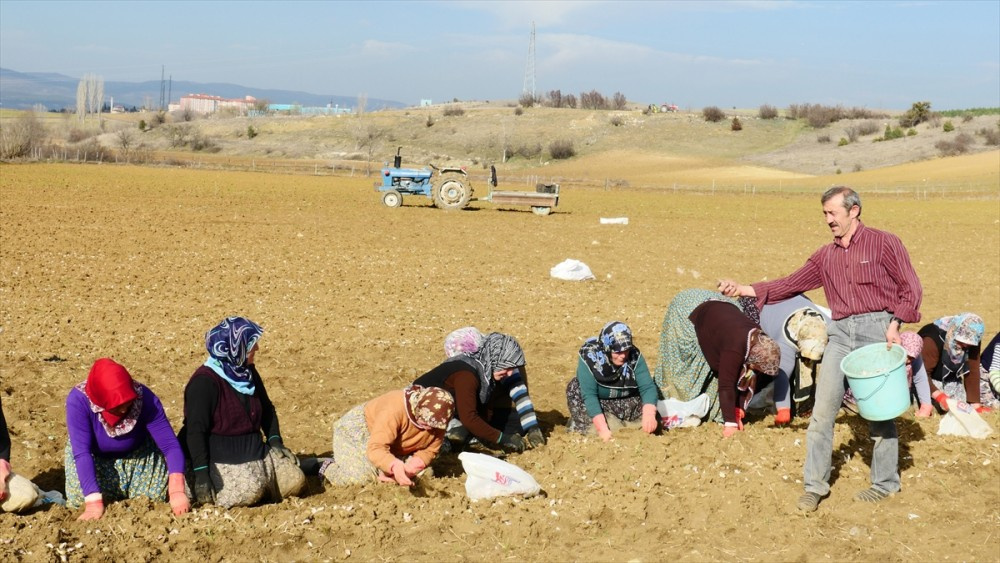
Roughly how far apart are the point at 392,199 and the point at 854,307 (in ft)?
80.3

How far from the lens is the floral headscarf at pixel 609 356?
6.27 meters

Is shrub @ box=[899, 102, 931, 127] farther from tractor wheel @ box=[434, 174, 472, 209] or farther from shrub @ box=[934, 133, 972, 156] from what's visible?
tractor wheel @ box=[434, 174, 472, 209]

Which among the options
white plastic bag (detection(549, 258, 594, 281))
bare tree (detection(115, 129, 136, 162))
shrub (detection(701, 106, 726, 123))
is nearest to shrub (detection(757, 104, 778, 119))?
shrub (detection(701, 106, 726, 123))

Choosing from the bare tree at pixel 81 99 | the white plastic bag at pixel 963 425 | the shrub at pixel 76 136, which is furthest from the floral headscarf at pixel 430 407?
the bare tree at pixel 81 99

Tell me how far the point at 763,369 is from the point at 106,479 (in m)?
4.09

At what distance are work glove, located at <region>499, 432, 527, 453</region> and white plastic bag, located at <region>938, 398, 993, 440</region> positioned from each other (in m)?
3.03

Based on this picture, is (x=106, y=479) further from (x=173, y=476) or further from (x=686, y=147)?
(x=686, y=147)

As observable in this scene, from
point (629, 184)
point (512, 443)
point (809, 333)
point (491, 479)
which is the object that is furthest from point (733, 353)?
point (629, 184)

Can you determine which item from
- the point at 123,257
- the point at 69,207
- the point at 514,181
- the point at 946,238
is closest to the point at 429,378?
the point at 123,257

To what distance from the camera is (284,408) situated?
748 cm

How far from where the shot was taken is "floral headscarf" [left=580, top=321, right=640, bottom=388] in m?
6.27

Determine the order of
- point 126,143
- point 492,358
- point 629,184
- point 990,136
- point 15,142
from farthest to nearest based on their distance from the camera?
point 126,143 → point 990,136 → point 629,184 → point 15,142 → point 492,358

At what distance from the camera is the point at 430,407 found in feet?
17.5

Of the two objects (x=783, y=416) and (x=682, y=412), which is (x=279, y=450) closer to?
(x=682, y=412)
